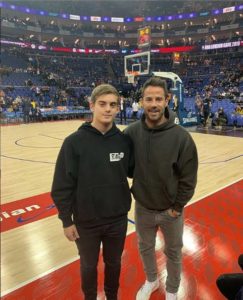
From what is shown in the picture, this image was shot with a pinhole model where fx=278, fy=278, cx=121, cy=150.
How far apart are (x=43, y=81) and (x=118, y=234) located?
1075 inches

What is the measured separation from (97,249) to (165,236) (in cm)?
58

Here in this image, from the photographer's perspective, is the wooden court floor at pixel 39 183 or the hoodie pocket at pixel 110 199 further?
the wooden court floor at pixel 39 183

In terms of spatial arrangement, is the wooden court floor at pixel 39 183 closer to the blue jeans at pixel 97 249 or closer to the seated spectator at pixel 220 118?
the blue jeans at pixel 97 249

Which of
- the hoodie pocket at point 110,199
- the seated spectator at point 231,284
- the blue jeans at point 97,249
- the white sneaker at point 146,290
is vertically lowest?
the white sneaker at point 146,290

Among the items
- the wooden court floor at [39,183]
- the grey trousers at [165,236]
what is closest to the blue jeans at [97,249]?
the grey trousers at [165,236]

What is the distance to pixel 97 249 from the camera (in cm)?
194

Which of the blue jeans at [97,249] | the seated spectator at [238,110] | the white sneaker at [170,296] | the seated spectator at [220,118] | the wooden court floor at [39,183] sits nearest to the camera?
the blue jeans at [97,249]

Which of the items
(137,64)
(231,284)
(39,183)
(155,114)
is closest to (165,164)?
(155,114)

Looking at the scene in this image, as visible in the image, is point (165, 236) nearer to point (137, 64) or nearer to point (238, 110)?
point (238, 110)

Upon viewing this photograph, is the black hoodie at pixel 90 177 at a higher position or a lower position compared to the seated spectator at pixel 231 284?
higher

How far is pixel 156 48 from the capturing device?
36.9 metres

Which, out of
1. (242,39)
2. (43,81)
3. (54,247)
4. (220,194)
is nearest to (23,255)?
(54,247)

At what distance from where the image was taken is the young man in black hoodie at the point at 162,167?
198 cm

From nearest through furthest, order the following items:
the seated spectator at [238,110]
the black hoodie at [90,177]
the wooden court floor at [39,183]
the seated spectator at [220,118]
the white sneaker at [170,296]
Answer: the black hoodie at [90,177]
the white sneaker at [170,296]
the wooden court floor at [39,183]
the seated spectator at [238,110]
the seated spectator at [220,118]
